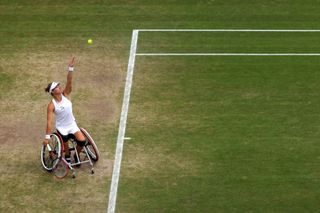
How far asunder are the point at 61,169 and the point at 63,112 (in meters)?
1.39

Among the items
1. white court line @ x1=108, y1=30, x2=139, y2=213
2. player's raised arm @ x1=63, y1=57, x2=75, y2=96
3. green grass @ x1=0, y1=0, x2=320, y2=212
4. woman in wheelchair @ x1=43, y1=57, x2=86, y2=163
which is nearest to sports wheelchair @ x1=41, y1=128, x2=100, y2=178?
woman in wheelchair @ x1=43, y1=57, x2=86, y2=163

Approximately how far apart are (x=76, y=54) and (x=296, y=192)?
29.6 ft

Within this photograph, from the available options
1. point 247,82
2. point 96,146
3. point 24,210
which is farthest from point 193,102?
Result: point 24,210

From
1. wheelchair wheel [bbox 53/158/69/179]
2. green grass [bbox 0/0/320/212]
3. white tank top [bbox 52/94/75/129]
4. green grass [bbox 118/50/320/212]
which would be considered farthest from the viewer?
wheelchair wheel [bbox 53/158/69/179]

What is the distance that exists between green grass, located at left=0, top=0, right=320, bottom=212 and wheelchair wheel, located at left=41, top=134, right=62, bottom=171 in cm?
27

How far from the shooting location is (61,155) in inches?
773

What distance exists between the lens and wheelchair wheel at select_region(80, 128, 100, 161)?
19.9 m

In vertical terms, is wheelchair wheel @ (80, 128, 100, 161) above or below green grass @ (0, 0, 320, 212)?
above

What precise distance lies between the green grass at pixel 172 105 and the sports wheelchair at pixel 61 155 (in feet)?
0.83

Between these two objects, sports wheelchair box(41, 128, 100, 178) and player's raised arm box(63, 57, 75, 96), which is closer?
sports wheelchair box(41, 128, 100, 178)

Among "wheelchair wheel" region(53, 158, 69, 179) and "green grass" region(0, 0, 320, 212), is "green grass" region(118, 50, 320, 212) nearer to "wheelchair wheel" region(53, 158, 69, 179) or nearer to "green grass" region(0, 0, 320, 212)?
"green grass" region(0, 0, 320, 212)

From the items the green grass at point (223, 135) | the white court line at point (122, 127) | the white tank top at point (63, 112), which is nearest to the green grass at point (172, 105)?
the green grass at point (223, 135)

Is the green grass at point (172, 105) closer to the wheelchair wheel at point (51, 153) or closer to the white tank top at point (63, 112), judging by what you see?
the wheelchair wheel at point (51, 153)

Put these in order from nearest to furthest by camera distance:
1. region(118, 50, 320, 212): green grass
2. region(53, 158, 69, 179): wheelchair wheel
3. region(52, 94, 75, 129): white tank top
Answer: region(118, 50, 320, 212): green grass → region(52, 94, 75, 129): white tank top → region(53, 158, 69, 179): wheelchair wheel
